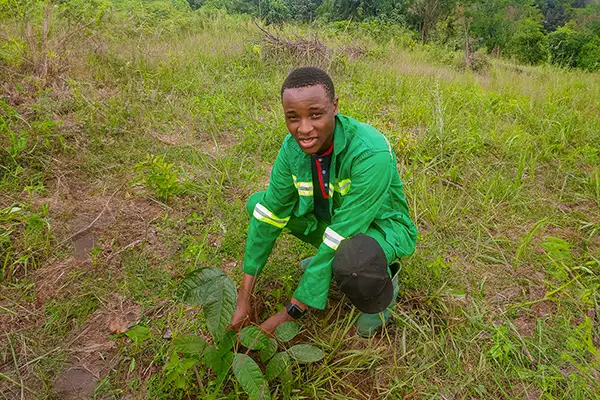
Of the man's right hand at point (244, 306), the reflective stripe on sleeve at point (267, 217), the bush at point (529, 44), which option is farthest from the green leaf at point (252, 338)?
the bush at point (529, 44)

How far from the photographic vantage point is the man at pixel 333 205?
1354 mm

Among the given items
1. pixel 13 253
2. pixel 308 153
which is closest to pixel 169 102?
pixel 13 253

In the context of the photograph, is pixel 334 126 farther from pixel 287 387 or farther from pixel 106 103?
pixel 106 103

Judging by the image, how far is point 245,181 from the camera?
105 inches

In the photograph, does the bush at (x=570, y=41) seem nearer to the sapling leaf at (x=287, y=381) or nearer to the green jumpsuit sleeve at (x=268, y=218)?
the green jumpsuit sleeve at (x=268, y=218)

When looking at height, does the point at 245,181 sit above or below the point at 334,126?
below

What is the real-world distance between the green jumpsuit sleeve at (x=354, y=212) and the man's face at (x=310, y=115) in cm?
18

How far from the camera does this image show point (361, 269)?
133 cm

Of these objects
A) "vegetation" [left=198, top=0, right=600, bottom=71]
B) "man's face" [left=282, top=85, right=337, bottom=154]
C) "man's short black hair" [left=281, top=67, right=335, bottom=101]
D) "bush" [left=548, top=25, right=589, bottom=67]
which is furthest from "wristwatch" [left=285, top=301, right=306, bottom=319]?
"bush" [left=548, top=25, right=589, bottom=67]

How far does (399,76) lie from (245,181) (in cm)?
291

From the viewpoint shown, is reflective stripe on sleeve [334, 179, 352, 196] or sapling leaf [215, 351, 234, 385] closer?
sapling leaf [215, 351, 234, 385]

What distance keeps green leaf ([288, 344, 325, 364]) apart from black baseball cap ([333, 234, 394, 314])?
236 millimetres

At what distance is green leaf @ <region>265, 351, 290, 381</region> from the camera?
1.29 m

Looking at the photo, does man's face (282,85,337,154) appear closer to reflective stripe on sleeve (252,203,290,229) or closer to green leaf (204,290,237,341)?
reflective stripe on sleeve (252,203,290,229)
